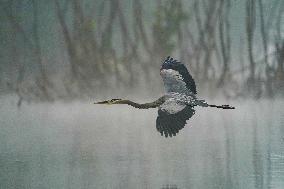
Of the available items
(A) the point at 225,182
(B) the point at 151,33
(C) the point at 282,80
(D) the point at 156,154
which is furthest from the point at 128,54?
(A) the point at 225,182

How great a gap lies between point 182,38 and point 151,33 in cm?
27

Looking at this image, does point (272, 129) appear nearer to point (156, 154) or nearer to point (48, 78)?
point (156, 154)

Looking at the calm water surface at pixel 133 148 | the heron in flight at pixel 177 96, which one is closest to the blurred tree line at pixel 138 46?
the calm water surface at pixel 133 148

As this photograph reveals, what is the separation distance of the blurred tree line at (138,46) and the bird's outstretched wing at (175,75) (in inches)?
111

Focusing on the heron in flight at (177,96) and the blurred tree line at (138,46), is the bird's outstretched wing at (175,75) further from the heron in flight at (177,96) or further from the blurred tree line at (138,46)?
the blurred tree line at (138,46)

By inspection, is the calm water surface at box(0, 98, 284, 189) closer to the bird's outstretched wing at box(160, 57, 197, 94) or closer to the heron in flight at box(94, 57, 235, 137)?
the heron in flight at box(94, 57, 235, 137)

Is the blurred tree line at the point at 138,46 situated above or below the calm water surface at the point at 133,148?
above

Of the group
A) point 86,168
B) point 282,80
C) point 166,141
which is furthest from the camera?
point 282,80

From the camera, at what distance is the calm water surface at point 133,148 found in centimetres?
450

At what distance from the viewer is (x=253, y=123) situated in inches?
265

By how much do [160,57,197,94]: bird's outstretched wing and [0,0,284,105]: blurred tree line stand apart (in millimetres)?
2817

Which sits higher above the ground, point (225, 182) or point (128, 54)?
point (128, 54)

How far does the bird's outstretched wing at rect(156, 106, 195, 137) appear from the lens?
438 centimetres

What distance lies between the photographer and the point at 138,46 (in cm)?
762
